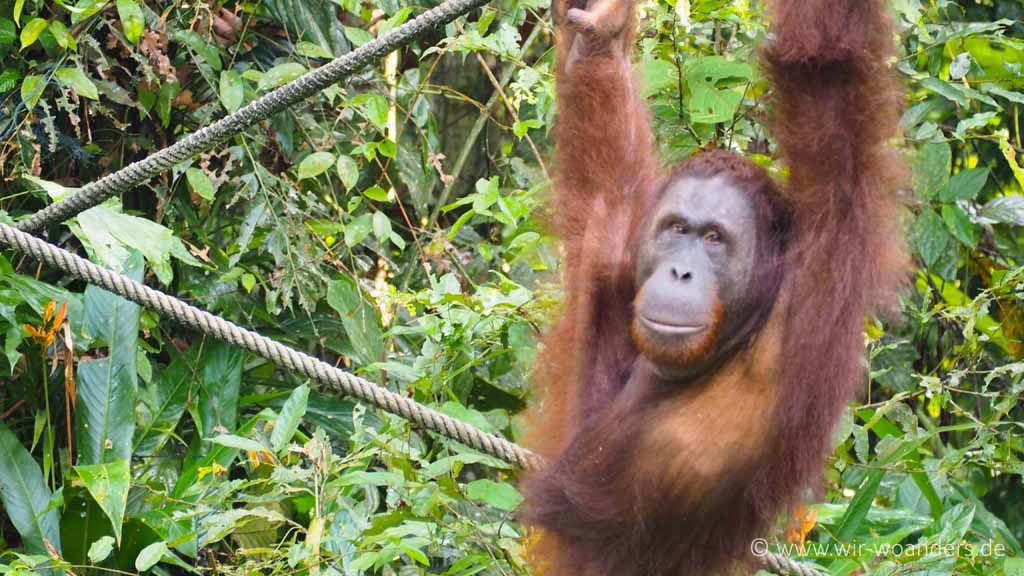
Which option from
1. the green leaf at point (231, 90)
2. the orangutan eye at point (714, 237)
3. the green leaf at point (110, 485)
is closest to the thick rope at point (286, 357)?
the orangutan eye at point (714, 237)

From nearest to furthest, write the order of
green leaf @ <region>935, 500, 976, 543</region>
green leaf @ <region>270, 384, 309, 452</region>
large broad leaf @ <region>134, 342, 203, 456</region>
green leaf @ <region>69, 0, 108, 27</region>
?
green leaf @ <region>270, 384, 309, 452</region>
green leaf @ <region>935, 500, 976, 543</region>
green leaf @ <region>69, 0, 108, 27</region>
large broad leaf @ <region>134, 342, 203, 456</region>

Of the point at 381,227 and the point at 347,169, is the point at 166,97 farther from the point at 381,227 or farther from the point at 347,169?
the point at 381,227

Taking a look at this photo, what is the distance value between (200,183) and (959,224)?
2175 mm

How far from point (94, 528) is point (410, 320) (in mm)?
1223

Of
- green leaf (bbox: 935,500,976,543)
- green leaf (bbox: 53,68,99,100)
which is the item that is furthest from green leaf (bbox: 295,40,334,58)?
green leaf (bbox: 935,500,976,543)

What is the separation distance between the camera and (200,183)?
397 cm

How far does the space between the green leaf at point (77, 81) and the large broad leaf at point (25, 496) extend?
0.98m

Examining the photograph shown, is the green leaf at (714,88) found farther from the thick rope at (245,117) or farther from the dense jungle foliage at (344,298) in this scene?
the thick rope at (245,117)

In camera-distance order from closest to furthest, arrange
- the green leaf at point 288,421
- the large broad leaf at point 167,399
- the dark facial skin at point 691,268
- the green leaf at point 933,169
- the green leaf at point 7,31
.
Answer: the dark facial skin at point 691,268, the green leaf at point 288,421, the green leaf at point 933,169, the green leaf at point 7,31, the large broad leaf at point 167,399

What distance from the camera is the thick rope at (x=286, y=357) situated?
281 centimetres

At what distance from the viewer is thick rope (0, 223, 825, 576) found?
2.81 m

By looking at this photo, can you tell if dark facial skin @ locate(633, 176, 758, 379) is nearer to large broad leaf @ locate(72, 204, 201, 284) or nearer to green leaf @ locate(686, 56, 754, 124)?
green leaf @ locate(686, 56, 754, 124)

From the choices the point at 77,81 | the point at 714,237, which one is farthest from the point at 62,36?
the point at 714,237

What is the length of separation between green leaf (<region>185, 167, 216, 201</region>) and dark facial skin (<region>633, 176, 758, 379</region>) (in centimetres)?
154
